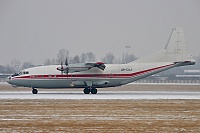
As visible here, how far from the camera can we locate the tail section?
5066 centimetres

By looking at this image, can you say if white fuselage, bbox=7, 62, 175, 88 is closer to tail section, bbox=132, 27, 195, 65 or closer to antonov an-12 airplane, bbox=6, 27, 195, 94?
antonov an-12 airplane, bbox=6, 27, 195, 94

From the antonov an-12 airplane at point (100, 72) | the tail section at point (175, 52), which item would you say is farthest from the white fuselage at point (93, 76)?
the tail section at point (175, 52)

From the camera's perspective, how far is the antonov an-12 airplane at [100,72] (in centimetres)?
5056

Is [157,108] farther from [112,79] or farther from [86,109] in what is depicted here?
[112,79]

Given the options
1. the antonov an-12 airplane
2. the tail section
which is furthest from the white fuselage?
the tail section

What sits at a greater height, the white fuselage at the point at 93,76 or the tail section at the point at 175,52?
the tail section at the point at 175,52

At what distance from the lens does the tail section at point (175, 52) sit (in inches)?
1994

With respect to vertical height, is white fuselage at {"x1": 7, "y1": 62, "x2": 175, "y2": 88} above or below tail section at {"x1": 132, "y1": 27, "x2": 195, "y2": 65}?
below

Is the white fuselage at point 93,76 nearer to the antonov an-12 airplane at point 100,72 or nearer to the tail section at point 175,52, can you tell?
the antonov an-12 airplane at point 100,72

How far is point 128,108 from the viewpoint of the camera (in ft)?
103

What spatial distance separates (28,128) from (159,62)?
3172 cm

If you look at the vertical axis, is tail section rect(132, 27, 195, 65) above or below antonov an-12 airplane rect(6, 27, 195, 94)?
above

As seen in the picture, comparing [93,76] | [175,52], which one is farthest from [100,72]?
[175,52]

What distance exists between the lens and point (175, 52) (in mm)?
51156
